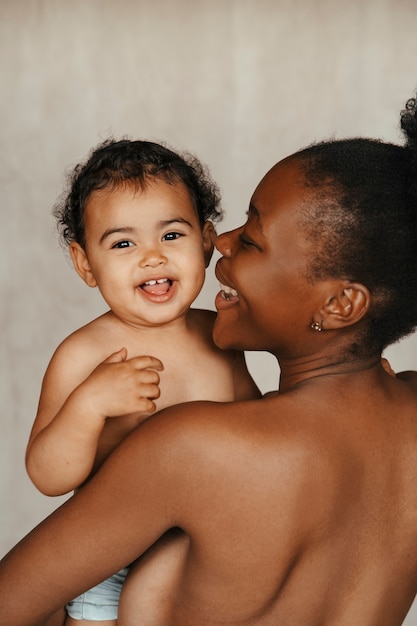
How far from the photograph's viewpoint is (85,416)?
1.75m

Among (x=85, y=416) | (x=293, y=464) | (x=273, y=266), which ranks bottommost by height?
(x=293, y=464)

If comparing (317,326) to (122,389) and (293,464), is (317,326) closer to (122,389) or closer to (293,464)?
(293,464)

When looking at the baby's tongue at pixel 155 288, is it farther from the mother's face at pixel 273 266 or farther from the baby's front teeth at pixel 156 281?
the mother's face at pixel 273 266

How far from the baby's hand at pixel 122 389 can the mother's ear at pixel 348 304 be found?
0.31 m

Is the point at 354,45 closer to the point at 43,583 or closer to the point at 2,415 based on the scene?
the point at 2,415

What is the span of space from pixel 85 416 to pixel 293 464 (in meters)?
0.37

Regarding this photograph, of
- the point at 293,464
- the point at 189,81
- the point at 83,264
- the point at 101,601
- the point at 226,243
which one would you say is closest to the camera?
the point at 293,464

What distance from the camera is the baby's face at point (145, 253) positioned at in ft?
6.36

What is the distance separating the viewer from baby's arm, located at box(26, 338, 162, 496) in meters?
1.74

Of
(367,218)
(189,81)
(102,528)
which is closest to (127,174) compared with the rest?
(367,218)

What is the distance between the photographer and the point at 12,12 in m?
3.90

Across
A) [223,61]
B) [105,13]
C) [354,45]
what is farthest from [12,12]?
[354,45]

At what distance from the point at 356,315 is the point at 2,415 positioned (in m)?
2.63

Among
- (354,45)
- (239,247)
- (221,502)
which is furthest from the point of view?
(354,45)
